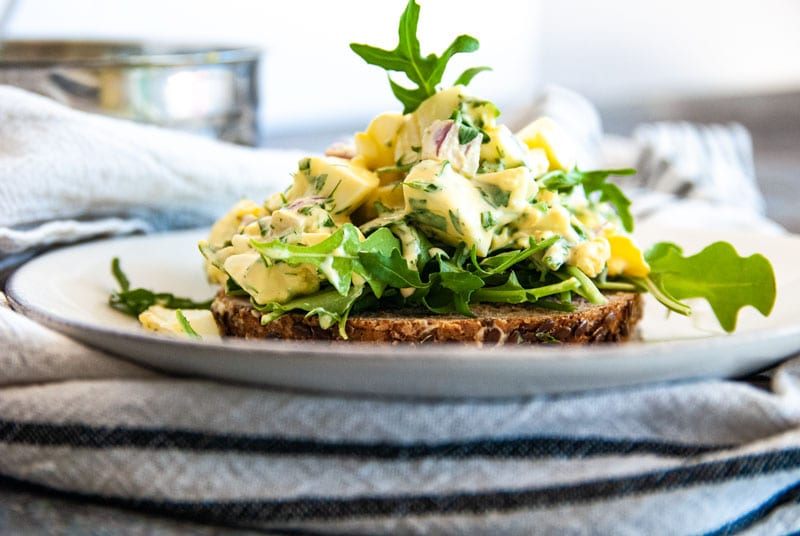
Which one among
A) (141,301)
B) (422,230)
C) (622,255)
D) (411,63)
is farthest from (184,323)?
→ (622,255)

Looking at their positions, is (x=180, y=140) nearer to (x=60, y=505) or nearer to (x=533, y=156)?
(x=533, y=156)

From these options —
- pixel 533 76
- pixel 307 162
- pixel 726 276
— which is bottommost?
pixel 533 76

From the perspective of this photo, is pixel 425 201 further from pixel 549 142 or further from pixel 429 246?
pixel 549 142

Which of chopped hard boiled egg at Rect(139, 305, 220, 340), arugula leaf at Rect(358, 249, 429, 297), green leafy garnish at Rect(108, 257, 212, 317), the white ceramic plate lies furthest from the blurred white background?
the white ceramic plate

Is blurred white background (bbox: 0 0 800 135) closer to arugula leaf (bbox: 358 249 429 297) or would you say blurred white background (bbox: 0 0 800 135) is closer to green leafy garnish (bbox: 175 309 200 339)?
green leafy garnish (bbox: 175 309 200 339)

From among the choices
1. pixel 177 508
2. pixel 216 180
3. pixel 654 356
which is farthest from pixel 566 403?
pixel 216 180

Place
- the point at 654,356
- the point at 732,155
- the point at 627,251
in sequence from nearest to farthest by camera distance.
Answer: the point at 654,356 → the point at 627,251 → the point at 732,155

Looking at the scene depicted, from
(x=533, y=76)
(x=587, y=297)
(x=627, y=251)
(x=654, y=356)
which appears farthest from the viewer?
(x=533, y=76)
